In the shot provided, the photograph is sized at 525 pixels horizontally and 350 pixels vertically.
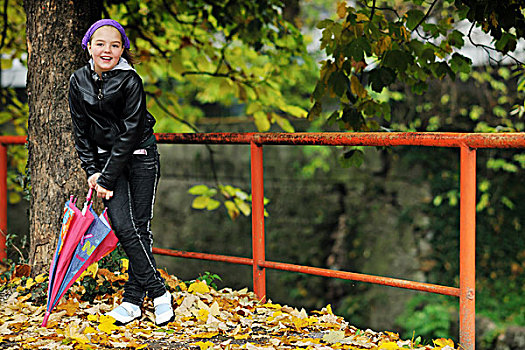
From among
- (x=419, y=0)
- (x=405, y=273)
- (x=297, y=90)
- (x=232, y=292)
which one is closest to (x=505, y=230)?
(x=405, y=273)

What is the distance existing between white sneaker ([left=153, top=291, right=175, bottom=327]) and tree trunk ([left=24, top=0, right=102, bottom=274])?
3.45ft

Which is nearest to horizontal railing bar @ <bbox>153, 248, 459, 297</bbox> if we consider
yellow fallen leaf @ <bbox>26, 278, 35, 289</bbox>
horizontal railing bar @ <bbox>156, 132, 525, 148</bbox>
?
horizontal railing bar @ <bbox>156, 132, 525, 148</bbox>

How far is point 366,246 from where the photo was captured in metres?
10.5

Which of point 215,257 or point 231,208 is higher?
point 231,208

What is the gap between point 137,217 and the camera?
142 inches

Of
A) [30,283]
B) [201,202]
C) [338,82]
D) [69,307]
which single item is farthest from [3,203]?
[338,82]

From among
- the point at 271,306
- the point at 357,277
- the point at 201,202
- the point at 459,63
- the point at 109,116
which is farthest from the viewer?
the point at 201,202

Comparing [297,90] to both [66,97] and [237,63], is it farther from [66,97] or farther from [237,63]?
[66,97]

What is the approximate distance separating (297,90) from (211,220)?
2.80 meters

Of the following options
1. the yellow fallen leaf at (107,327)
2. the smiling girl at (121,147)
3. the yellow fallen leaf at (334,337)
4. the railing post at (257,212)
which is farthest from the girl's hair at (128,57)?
the yellow fallen leaf at (334,337)

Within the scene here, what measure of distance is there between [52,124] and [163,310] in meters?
1.51

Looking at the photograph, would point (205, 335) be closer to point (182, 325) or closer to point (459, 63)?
point (182, 325)

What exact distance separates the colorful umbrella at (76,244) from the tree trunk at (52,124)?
0.79 m

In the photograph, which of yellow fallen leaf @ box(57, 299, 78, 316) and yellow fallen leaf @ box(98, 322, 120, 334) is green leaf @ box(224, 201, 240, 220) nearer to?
yellow fallen leaf @ box(57, 299, 78, 316)
